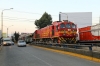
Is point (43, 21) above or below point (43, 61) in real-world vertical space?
above

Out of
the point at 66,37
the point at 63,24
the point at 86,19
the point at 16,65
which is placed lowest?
the point at 16,65

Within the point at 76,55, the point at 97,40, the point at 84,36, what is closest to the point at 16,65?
the point at 76,55

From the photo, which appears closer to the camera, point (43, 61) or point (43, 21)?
point (43, 61)

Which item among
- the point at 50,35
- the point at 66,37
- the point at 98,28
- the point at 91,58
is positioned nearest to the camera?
the point at 91,58

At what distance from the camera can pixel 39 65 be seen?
14422mm

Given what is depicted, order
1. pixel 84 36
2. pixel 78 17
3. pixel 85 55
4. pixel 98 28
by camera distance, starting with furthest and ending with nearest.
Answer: pixel 78 17, pixel 84 36, pixel 98 28, pixel 85 55

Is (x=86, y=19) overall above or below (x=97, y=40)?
above

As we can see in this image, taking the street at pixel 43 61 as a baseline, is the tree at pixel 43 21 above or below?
above

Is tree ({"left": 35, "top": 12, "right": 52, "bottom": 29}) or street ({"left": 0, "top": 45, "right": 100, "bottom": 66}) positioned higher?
tree ({"left": 35, "top": 12, "right": 52, "bottom": 29})

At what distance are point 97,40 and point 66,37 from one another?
4.85m

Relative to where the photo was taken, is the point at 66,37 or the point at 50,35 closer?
the point at 66,37

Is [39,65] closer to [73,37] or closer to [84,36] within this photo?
[73,37]

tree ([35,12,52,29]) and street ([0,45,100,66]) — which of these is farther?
tree ([35,12,52,29])

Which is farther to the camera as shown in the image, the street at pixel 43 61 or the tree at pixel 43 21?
the tree at pixel 43 21
